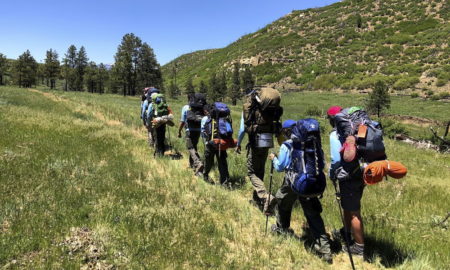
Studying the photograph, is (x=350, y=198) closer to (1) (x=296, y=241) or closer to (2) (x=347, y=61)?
(1) (x=296, y=241)

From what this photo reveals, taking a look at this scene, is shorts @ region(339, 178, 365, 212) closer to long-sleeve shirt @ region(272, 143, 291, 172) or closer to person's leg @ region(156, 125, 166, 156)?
long-sleeve shirt @ region(272, 143, 291, 172)

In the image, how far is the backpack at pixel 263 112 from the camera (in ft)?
17.6

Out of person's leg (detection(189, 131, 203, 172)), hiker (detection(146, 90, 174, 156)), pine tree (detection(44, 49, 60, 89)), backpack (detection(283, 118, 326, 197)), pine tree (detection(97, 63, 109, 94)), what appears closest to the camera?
backpack (detection(283, 118, 326, 197))

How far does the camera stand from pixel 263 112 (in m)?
5.54

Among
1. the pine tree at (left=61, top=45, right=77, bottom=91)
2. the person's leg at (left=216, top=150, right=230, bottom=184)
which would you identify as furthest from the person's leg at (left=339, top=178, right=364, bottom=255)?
the pine tree at (left=61, top=45, right=77, bottom=91)

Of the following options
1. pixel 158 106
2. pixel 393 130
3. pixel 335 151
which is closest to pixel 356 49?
pixel 393 130

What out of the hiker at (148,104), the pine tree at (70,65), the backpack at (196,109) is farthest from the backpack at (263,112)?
the pine tree at (70,65)

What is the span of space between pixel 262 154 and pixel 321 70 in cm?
5004

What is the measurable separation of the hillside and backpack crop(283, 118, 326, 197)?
128 ft

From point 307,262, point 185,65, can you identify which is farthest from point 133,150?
point 185,65

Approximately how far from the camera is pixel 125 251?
371 cm

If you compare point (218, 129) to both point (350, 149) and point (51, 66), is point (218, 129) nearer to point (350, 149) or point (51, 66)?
point (350, 149)

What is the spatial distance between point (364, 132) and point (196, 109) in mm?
4911

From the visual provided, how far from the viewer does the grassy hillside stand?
→ 369 cm
